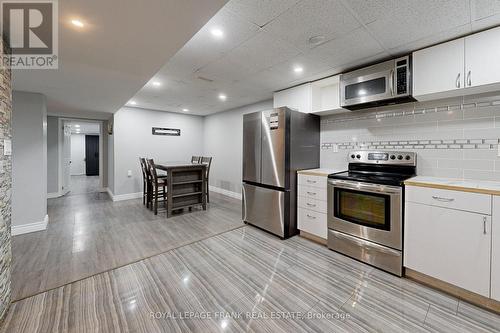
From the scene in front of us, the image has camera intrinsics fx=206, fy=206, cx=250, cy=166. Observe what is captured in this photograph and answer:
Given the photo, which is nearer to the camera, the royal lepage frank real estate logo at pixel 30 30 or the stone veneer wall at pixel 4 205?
the royal lepage frank real estate logo at pixel 30 30

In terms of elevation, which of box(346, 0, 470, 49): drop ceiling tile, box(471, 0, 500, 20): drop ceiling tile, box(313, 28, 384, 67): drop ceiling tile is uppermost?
box(313, 28, 384, 67): drop ceiling tile

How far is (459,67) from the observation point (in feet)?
6.48

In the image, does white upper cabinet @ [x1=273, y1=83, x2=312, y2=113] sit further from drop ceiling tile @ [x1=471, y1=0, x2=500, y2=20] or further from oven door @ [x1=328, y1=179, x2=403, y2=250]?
drop ceiling tile @ [x1=471, y1=0, x2=500, y2=20]

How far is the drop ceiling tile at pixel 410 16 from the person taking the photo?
5.16 feet

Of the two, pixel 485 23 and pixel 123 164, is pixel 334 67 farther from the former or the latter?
pixel 123 164

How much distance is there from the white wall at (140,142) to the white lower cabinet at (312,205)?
14.5ft

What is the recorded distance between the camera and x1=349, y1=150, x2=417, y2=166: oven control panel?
8.10 ft

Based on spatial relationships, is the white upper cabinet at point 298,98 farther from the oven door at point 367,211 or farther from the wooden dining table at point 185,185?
the wooden dining table at point 185,185

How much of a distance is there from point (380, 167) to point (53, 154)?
288 inches

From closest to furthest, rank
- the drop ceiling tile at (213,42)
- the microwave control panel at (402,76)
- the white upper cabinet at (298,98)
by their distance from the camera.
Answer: the drop ceiling tile at (213,42) < the microwave control panel at (402,76) < the white upper cabinet at (298,98)

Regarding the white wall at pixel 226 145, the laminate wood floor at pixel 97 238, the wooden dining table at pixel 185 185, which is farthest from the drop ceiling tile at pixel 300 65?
the laminate wood floor at pixel 97 238

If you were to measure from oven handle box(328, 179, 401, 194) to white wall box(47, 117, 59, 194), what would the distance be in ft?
22.0

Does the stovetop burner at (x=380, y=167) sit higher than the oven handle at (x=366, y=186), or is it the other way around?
the stovetop burner at (x=380, y=167)

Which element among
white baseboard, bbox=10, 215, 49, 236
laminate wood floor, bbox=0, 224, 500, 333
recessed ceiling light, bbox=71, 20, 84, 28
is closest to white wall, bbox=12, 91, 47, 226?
white baseboard, bbox=10, 215, 49, 236
